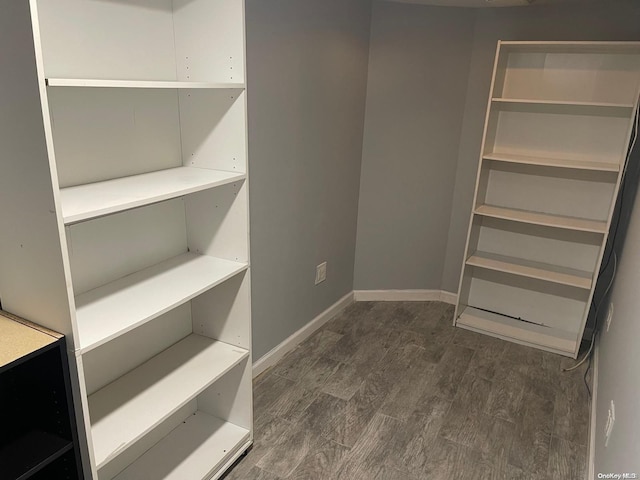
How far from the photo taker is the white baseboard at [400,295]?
11.8ft

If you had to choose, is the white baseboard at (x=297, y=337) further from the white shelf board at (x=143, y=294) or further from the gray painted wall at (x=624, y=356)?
the gray painted wall at (x=624, y=356)

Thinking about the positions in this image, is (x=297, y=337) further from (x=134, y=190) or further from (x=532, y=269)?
(x=134, y=190)

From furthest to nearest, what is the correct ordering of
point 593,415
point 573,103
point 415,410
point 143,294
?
point 573,103 → point 415,410 → point 593,415 → point 143,294

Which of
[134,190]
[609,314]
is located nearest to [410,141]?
[609,314]

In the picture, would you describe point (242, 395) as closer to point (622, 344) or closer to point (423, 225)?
point (622, 344)

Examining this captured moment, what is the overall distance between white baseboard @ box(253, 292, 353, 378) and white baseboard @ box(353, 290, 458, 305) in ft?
0.34

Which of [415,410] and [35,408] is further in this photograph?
[415,410]

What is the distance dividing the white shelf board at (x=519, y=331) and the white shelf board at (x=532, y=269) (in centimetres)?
38

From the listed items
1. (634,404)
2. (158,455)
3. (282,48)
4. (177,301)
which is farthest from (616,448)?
(282,48)

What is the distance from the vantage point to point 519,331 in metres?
3.12

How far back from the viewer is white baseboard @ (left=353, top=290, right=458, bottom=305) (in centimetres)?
358

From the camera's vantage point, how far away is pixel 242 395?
6.74 ft

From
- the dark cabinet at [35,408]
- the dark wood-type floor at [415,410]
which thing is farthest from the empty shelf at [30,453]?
the dark wood-type floor at [415,410]

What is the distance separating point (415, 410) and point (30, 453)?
67.0 inches
